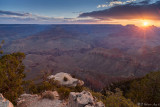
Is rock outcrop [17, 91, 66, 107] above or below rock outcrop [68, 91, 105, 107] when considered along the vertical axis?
below

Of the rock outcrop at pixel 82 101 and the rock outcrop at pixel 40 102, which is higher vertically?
the rock outcrop at pixel 82 101

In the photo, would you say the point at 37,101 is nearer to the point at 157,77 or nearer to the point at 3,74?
the point at 3,74

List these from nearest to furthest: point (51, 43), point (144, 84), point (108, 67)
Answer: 1. point (144, 84)
2. point (108, 67)
3. point (51, 43)

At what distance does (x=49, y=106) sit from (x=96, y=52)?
335ft

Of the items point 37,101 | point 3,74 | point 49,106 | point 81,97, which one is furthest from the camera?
point 37,101

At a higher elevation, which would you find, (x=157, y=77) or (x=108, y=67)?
(x=157, y=77)

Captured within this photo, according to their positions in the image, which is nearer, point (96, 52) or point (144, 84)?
point (144, 84)

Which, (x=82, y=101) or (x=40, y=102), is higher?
(x=82, y=101)

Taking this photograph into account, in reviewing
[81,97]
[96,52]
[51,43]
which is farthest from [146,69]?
[51,43]

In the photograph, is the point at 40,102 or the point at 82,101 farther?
the point at 40,102

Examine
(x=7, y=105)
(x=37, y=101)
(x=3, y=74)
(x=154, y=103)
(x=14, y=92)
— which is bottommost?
(x=154, y=103)

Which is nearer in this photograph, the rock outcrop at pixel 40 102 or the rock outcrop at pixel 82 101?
the rock outcrop at pixel 82 101

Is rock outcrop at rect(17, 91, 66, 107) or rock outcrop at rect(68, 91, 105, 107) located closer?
rock outcrop at rect(68, 91, 105, 107)

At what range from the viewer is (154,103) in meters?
15.8
